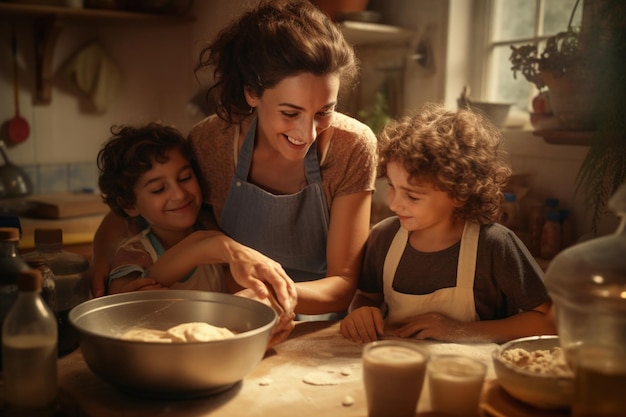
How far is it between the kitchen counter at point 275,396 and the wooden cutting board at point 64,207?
1.77 metres

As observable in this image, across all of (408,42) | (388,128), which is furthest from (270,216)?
(408,42)

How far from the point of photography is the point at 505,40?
2.52m

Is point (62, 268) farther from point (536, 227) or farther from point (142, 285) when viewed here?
point (536, 227)

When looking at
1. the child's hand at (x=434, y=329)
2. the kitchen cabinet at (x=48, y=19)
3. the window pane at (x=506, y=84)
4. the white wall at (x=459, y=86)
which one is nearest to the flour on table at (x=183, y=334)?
the child's hand at (x=434, y=329)

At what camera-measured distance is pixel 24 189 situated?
3.09 m

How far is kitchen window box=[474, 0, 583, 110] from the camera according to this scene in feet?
8.03

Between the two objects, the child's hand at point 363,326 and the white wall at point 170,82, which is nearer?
the child's hand at point 363,326

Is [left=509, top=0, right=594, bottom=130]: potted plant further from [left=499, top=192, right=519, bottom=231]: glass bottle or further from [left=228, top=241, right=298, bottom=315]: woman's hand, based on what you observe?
[left=228, top=241, right=298, bottom=315]: woman's hand

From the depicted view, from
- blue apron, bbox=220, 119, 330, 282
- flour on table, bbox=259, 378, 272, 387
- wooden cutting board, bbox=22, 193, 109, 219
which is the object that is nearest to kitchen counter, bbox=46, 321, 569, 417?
flour on table, bbox=259, 378, 272, 387

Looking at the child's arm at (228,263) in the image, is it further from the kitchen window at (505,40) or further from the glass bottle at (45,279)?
the kitchen window at (505,40)

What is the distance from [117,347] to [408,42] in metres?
2.03

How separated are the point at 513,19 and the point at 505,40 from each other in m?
0.08

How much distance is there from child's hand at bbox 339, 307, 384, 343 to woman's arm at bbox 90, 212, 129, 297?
25.7 inches

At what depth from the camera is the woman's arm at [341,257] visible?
153cm
